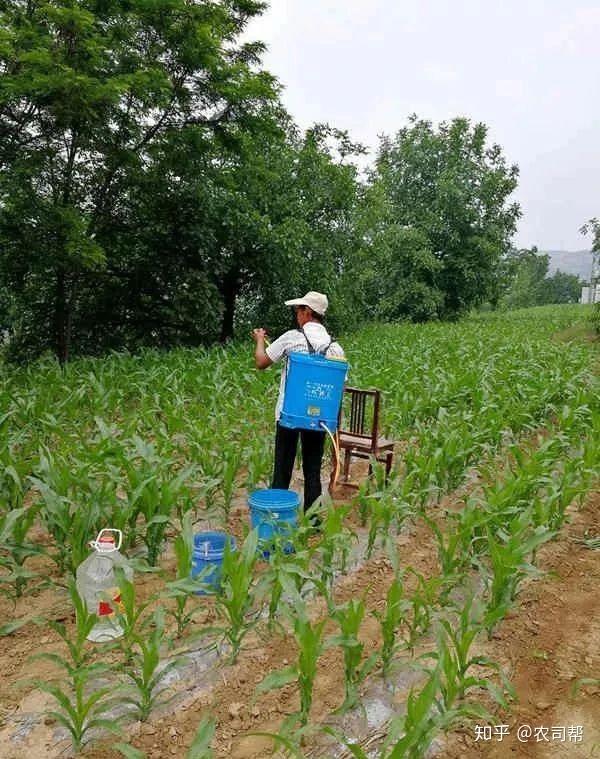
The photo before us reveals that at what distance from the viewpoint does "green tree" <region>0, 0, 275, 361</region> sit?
297 inches

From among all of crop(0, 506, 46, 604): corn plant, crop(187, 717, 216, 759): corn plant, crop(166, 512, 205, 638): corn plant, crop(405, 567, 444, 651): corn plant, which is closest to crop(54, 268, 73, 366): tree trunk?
crop(0, 506, 46, 604): corn plant

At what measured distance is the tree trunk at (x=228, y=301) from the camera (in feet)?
48.4

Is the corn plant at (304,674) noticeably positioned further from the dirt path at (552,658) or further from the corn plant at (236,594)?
the dirt path at (552,658)

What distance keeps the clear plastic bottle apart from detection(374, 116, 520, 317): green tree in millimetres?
23912

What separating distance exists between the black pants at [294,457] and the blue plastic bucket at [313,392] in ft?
0.54

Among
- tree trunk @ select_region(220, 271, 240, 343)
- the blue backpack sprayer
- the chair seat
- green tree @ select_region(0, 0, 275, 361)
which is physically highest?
green tree @ select_region(0, 0, 275, 361)

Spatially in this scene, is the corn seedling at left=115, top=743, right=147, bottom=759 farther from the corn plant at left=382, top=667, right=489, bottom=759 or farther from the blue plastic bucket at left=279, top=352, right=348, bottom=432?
the blue plastic bucket at left=279, top=352, right=348, bottom=432

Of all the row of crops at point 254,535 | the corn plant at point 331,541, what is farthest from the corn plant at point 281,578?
the corn plant at point 331,541

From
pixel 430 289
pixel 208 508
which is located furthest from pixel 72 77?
pixel 430 289

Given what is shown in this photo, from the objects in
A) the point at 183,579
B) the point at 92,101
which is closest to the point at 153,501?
the point at 183,579

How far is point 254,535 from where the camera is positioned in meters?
2.81

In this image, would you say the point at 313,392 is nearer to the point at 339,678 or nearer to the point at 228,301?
the point at 339,678

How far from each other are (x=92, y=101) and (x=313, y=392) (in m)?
6.20

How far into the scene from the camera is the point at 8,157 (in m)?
8.85
